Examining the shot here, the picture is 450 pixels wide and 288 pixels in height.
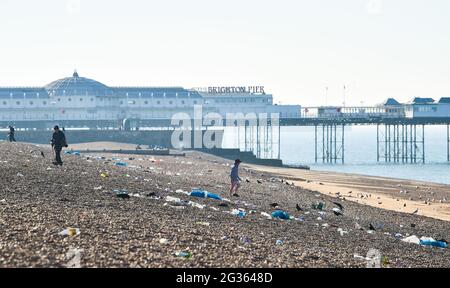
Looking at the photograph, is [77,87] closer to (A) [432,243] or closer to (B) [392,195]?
(B) [392,195]

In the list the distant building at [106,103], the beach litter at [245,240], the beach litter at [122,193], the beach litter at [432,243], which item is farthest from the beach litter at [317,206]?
the distant building at [106,103]

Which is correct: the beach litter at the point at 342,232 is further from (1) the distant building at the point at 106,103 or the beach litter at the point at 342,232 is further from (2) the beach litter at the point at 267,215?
(1) the distant building at the point at 106,103

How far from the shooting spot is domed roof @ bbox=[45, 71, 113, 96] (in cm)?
11538

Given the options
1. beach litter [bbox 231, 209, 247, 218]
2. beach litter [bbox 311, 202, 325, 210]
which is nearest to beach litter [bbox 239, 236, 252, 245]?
beach litter [bbox 231, 209, 247, 218]

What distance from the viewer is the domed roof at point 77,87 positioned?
379 ft

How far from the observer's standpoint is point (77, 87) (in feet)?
381

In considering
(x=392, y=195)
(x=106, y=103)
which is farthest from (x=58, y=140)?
(x=106, y=103)

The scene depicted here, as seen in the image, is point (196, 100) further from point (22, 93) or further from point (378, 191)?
point (378, 191)

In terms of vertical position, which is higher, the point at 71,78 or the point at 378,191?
the point at 71,78

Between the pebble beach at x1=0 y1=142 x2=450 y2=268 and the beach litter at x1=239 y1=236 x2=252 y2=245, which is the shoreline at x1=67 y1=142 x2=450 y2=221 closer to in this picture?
the pebble beach at x1=0 y1=142 x2=450 y2=268
